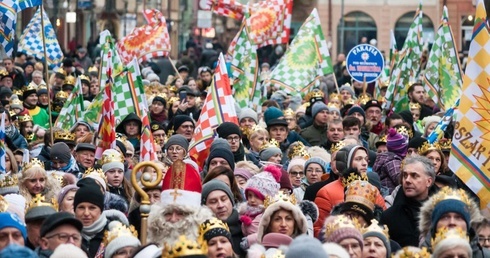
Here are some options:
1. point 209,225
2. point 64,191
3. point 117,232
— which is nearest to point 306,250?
point 209,225

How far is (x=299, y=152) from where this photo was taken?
18.6 meters

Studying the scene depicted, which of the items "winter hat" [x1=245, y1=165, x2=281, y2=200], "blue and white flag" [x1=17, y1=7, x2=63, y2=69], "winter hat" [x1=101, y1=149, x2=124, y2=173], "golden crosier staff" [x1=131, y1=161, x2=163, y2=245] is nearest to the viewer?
"golden crosier staff" [x1=131, y1=161, x2=163, y2=245]

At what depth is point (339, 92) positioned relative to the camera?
2942cm

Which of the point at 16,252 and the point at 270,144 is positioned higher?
the point at 16,252

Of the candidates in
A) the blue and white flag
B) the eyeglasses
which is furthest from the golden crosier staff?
the blue and white flag

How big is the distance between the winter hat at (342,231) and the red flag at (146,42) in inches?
773

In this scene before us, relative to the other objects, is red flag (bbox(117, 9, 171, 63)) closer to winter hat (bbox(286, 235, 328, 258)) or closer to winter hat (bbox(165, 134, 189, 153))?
winter hat (bbox(165, 134, 189, 153))

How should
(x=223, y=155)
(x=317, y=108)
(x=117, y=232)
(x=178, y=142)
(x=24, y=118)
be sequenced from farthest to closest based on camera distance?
(x=24, y=118), (x=317, y=108), (x=178, y=142), (x=223, y=155), (x=117, y=232)

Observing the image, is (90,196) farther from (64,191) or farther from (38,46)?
(38,46)

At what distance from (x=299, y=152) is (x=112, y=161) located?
8.08 ft

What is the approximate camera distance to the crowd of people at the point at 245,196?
11.8 m

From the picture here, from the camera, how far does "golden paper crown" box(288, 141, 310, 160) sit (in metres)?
18.3

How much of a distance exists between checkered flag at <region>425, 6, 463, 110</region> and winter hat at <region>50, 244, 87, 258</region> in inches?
602

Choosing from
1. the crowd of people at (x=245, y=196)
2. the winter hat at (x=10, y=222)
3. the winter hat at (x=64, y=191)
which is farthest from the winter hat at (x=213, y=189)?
the winter hat at (x=10, y=222)
